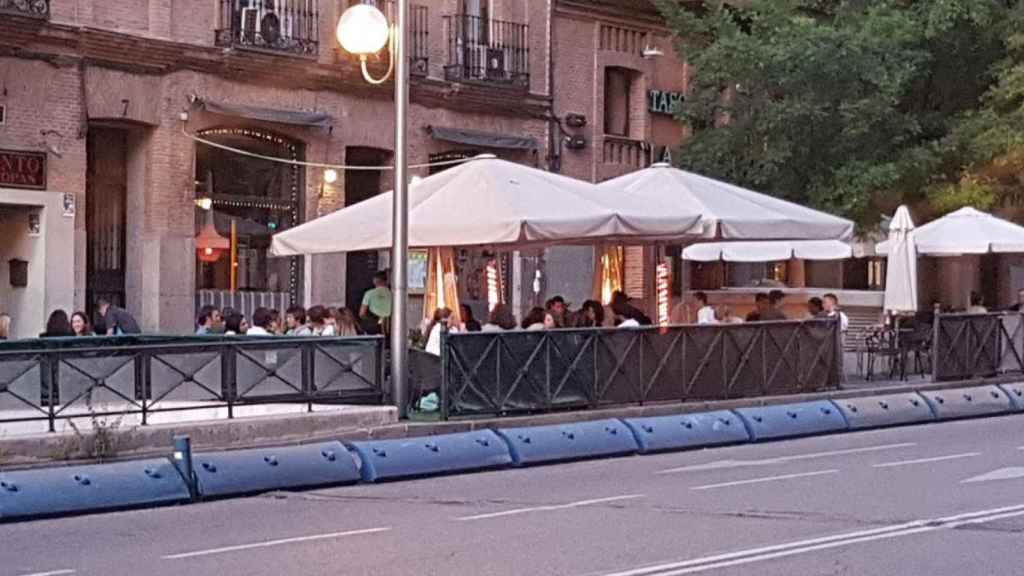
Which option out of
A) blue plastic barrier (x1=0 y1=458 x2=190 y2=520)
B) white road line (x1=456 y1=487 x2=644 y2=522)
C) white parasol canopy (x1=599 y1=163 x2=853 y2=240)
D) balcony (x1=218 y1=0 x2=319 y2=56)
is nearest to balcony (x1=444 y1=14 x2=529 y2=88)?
balcony (x1=218 y1=0 x2=319 y2=56)

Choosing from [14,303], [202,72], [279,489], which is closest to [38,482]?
[279,489]

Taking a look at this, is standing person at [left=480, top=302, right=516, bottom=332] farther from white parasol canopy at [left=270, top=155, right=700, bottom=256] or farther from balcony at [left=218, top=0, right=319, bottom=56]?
balcony at [left=218, top=0, right=319, bottom=56]

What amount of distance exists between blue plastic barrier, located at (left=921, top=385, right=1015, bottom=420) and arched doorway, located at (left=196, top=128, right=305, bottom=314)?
1085 cm

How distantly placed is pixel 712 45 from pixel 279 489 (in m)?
17.8

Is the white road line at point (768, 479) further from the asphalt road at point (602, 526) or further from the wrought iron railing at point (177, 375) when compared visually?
the wrought iron railing at point (177, 375)

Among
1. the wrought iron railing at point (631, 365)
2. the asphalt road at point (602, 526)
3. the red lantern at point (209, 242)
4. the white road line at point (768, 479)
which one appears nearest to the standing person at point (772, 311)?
the wrought iron railing at point (631, 365)

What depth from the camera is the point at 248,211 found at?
91.6ft

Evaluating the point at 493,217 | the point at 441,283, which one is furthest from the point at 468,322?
the point at 493,217

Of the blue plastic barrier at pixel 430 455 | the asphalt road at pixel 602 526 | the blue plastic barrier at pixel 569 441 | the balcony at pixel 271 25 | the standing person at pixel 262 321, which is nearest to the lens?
the asphalt road at pixel 602 526

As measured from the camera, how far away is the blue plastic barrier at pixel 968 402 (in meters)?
22.8

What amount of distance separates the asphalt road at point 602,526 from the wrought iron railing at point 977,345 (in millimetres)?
8354

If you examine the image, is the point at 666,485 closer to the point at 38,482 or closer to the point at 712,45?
the point at 38,482

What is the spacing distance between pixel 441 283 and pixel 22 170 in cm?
647

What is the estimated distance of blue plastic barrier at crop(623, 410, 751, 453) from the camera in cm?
1869
